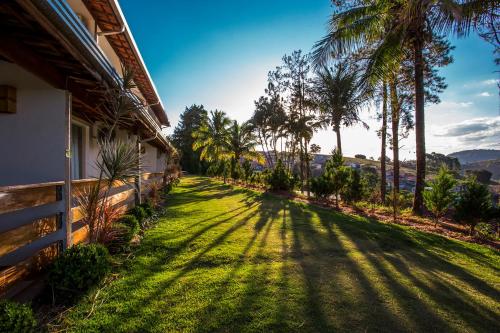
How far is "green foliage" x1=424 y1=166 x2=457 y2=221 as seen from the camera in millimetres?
8242

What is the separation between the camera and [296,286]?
12.2 feet

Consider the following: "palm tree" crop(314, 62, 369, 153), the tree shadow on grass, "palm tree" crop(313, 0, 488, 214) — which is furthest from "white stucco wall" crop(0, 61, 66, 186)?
"palm tree" crop(314, 62, 369, 153)

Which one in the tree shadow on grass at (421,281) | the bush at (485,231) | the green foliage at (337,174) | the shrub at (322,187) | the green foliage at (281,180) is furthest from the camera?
the green foliage at (281,180)

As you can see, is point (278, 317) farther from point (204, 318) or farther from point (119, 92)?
point (119, 92)

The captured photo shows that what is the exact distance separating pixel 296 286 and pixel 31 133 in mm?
4760

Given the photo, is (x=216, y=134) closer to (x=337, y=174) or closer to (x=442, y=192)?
(x=337, y=174)

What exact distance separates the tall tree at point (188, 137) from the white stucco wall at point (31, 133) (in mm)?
43032

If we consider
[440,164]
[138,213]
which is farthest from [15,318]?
[440,164]

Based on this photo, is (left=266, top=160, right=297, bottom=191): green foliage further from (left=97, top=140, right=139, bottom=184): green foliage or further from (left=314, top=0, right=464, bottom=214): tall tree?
(left=97, top=140, right=139, bottom=184): green foliage

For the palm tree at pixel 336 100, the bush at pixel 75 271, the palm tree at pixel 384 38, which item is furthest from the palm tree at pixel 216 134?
the bush at pixel 75 271

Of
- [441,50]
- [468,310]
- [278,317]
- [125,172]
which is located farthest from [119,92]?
[441,50]

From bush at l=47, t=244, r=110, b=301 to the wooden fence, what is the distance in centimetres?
34

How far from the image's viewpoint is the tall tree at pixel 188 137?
48.8 metres

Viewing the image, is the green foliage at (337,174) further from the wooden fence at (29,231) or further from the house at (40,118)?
the wooden fence at (29,231)
